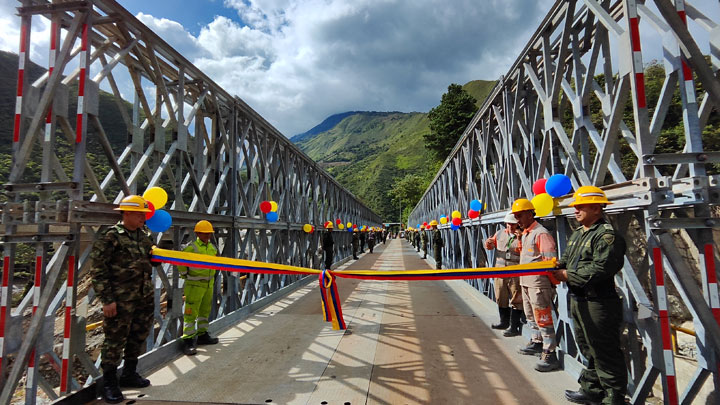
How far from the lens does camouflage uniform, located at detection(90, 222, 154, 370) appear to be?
3500mm

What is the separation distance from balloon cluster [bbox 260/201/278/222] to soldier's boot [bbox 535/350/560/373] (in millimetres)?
6047

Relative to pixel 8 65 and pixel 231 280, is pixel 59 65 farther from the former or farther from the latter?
pixel 8 65

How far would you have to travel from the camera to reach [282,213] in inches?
414

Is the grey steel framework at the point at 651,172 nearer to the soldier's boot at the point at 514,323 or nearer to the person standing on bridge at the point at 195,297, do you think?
the soldier's boot at the point at 514,323

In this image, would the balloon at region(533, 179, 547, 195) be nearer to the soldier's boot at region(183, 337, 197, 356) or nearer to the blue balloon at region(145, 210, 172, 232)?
the blue balloon at region(145, 210, 172, 232)

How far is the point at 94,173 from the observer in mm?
5055

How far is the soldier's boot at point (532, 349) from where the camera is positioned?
457 centimetres

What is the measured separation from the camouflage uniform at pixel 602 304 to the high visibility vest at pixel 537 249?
0.99 metres

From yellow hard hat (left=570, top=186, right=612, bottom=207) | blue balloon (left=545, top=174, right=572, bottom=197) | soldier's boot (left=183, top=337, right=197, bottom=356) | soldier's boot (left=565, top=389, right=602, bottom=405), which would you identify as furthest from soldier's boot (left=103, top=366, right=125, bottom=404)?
blue balloon (left=545, top=174, right=572, bottom=197)

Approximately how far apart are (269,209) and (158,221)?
385 centimetres

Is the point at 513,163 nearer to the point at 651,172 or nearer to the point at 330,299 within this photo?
the point at 651,172

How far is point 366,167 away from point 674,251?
161285 millimetres

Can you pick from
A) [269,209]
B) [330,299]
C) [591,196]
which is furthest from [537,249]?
A: [269,209]

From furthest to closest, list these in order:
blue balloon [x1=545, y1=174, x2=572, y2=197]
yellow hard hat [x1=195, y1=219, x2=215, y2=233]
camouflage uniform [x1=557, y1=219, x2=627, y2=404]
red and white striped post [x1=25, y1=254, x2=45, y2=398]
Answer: yellow hard hat [x1=195, y1=219, x2=215, y2=233], blue balloon [x1=545, y1=174, x2=572, y2=197], red and white striped post [x1=25, y1=254, x2=45, y2=398], camouflage uniform [x1=557, y1=219, x2=627, y2=404]
